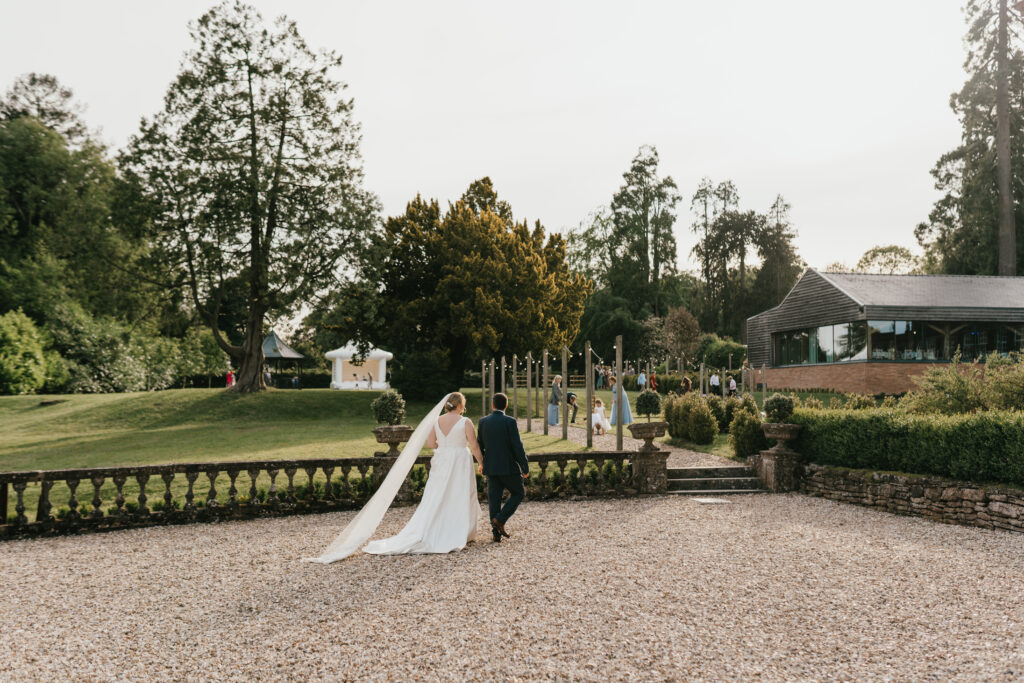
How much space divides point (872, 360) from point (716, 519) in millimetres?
22055

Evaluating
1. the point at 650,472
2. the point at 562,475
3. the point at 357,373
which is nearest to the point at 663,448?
the point at 650,472

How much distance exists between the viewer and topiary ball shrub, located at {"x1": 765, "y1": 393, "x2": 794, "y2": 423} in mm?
13562

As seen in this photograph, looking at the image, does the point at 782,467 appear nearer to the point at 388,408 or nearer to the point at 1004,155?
the point at 388,408

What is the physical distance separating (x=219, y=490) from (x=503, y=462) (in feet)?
19.8

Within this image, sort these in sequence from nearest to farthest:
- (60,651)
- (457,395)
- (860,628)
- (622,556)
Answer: (60,651) → (860,628) → (622,556) → (457,395)

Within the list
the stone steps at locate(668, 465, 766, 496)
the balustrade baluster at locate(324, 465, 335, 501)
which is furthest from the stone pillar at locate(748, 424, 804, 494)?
the balustrade baluster at locate(324, 465, 335, 501)

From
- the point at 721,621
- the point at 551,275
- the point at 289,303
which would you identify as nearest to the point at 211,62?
the point at 289,303

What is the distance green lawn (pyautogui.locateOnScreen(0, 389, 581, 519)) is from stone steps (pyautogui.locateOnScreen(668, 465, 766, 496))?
3501mm

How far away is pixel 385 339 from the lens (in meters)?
28.7

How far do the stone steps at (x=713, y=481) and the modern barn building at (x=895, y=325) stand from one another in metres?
17.8

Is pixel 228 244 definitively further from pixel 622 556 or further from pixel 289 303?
pixel 622 556

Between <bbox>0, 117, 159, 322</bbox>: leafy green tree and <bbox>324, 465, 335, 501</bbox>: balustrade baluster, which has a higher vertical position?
<bbox>0, 117, 159, 322</bbox>: leafy green tree

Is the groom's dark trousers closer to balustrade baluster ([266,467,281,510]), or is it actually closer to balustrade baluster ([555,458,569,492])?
balustrade baluster ([555,458,569,492])

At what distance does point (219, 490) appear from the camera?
39.5 ft
